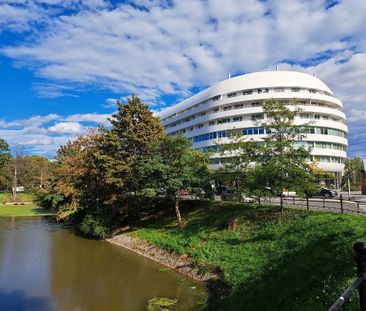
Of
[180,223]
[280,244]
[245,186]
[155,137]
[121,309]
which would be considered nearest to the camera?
[121,309]

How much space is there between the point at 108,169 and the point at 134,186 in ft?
10.7

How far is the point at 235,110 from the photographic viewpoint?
7106cm

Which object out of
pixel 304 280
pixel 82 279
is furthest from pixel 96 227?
pixel 304 280

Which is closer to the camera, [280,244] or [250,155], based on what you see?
[280,244]

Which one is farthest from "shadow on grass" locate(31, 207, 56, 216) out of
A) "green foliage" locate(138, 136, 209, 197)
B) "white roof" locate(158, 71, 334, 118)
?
"white roof" locate(158, 71, 334, 118)

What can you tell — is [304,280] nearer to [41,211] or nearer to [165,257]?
[165,257]

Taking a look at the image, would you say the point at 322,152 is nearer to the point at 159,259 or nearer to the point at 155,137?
the point at 155,137

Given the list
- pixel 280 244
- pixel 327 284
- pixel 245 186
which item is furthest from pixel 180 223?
pixel 327 284

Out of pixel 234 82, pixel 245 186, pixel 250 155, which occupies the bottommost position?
pixel 245 186

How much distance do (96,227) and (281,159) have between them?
66.2ft

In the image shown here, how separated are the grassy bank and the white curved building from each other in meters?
37.4

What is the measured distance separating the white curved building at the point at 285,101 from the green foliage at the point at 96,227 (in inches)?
1208

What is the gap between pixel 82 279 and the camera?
72.6 ft

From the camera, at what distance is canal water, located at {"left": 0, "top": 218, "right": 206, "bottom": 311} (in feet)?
58.3
